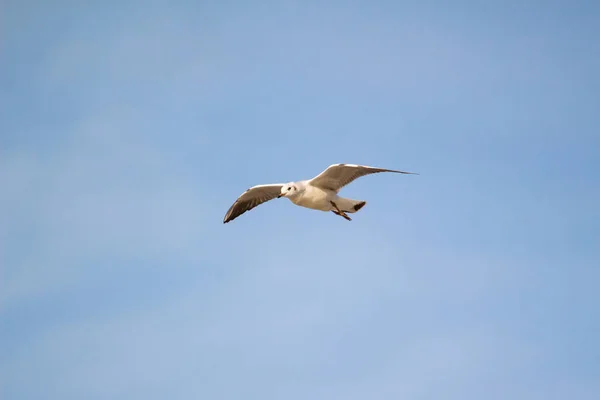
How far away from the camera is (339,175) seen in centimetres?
2591

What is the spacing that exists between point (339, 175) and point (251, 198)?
12.5 ft

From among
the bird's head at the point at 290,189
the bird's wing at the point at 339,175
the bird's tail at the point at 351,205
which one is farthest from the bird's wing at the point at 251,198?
the bird's tail at the point at 351,205

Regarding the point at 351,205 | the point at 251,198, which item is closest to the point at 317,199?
the point at 351,205

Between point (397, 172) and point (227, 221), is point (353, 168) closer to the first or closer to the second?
point (397, 172)

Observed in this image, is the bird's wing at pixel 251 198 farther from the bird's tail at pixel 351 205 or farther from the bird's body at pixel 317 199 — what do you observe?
the bird's tail at pixel 351 205

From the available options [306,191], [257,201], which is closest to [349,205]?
[306,191]

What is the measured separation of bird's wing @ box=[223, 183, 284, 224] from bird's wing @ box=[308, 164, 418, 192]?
2030mm

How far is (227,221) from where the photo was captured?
28.8 meters

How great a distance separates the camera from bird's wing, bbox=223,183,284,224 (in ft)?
91.8

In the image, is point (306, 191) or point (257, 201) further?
point (257, 201)

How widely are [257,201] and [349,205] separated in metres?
3.41

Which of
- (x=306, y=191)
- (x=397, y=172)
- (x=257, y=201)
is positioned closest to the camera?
(x=397, y=172)

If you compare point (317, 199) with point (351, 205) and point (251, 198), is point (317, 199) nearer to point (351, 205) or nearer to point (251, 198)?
point (351, 205)

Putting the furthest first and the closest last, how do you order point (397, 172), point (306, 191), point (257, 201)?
point (257, 201)
point (306, 191)
point (397, 172)
